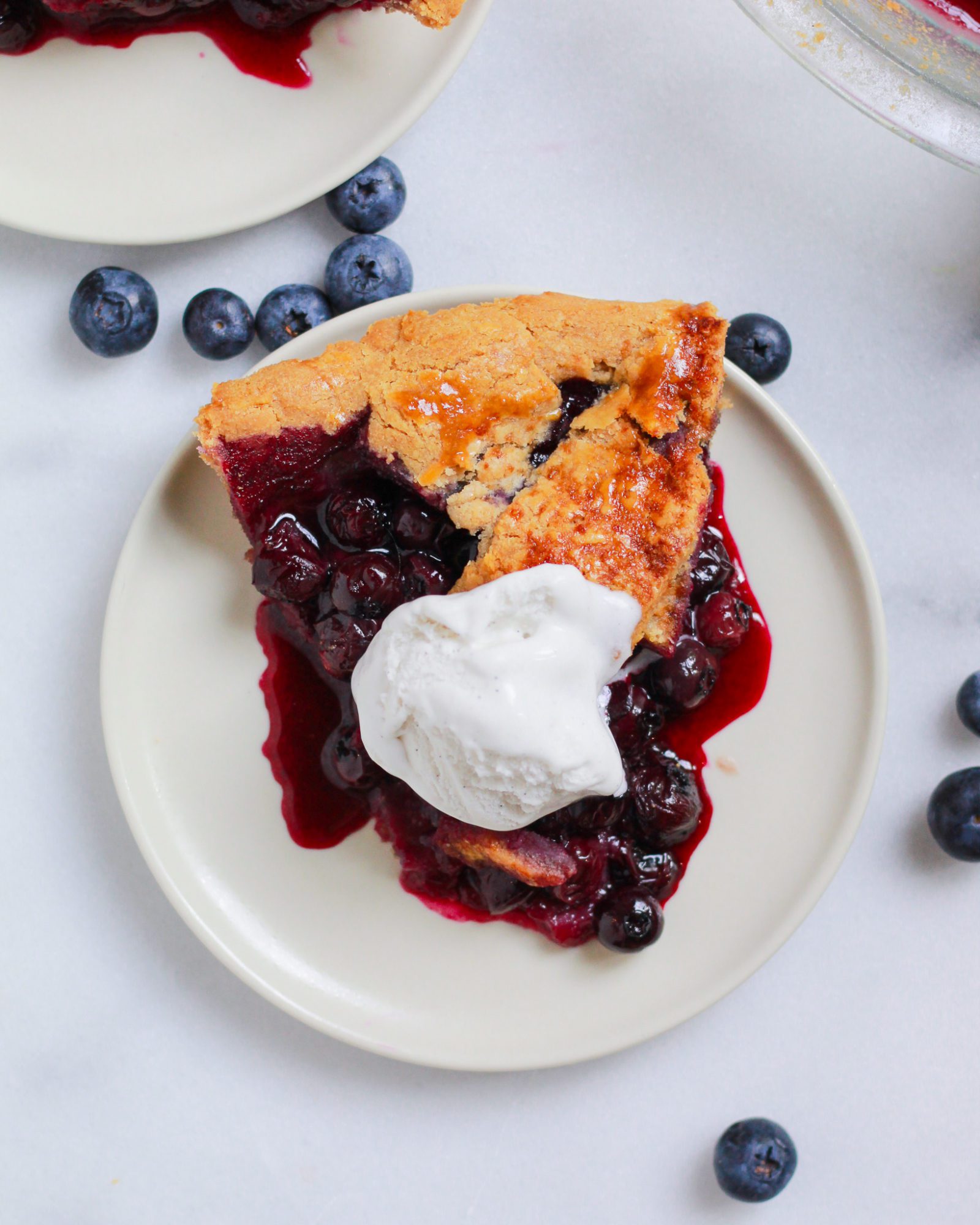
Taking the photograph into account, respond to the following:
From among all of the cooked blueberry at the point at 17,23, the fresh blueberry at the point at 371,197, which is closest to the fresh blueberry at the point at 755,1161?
the fresh blueberry at the point at 371,197

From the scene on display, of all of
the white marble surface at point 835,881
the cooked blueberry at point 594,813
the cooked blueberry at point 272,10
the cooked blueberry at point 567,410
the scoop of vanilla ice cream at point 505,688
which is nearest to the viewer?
the scoop of vanilla ice cream at point 505,688

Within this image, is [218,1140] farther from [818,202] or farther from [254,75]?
[818,202]

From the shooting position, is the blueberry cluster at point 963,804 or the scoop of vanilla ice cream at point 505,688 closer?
the scoop of vanilla ice cream at point 505,688

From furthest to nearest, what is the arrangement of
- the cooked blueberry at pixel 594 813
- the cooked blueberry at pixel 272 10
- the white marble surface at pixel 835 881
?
the white marble surface at pixel 835 881 < the cooked blueberry at pixel 272 10 < the cooked blueberry at pixel 594 813

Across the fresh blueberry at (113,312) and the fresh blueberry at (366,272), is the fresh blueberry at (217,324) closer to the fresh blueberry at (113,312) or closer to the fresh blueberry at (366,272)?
the fresh blueberry at (113,312)

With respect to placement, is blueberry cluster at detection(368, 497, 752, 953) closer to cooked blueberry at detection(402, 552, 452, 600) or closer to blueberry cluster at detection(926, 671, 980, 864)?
cooked blueberry at detection(402, 552, 452, 600)

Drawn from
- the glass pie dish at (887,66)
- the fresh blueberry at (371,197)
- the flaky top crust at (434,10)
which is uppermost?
the glass pie dish at (887,66)

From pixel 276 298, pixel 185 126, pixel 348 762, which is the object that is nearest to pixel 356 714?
pixel 348 762
